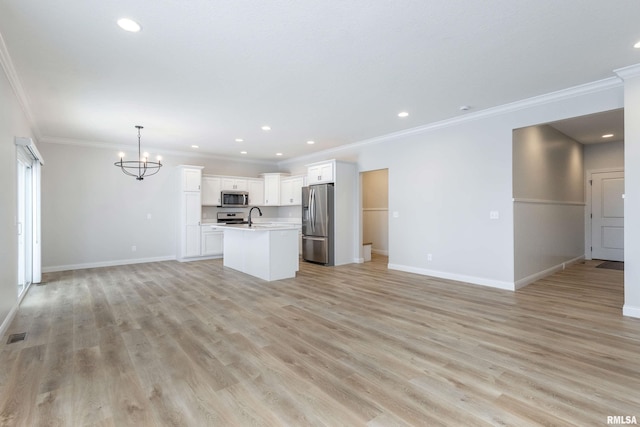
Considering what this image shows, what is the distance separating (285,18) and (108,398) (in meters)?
2.94

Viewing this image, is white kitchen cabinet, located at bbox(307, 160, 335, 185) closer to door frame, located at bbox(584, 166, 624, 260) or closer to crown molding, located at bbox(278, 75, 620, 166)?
crown molding, located at bbox(278, 75, 620, 166)

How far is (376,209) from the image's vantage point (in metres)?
8.62

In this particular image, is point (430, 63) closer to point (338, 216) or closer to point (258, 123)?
point (258, 123)

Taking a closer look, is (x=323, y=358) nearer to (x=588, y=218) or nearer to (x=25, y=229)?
(x=25, y=229)

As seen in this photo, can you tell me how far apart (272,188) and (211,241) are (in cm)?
218

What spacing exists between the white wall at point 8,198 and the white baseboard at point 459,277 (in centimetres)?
558

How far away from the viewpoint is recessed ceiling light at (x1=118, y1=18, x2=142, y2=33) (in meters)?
2.41

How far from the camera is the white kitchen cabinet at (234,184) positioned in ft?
26.6

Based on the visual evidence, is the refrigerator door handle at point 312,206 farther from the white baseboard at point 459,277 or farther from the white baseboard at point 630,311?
the white baseboard at point 630,311

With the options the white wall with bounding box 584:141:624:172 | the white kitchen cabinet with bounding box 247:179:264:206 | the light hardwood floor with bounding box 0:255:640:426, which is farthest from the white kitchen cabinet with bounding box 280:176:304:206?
the white wall with bounding box 584:141:624:172

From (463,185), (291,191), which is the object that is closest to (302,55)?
(463,185)

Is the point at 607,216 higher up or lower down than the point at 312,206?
lower down

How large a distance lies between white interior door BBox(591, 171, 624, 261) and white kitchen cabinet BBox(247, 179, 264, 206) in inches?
316

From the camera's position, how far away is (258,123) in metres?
5.27
